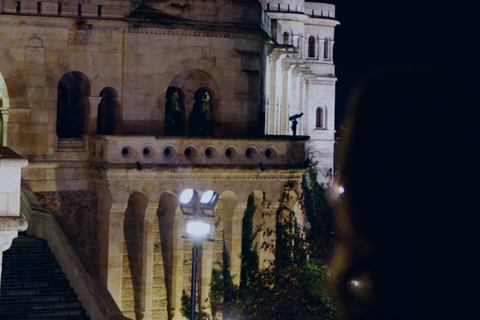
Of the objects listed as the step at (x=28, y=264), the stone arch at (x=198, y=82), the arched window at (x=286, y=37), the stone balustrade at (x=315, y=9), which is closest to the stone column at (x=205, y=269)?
the stone arch at (x=198, y=82)

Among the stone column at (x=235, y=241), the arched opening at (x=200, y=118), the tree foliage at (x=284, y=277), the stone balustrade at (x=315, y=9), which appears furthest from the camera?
the stone balustrade at (x=315, y=9)

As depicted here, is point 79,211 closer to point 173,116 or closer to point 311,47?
point 173,116

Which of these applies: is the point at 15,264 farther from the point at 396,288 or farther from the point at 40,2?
the point at 396,288

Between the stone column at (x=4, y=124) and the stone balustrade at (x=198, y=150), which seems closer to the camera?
the stone balustrade at (x=198, y=150)

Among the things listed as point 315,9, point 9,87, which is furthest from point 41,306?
point 315,9

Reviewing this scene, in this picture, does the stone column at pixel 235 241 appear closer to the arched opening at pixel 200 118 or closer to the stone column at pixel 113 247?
the stone column at pixel 113 247

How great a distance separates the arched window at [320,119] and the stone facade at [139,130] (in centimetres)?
2950

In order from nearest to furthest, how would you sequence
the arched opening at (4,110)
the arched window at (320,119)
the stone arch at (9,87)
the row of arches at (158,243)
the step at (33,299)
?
the step at (33,299) < the row of arches at (158,243) < the stone arch at (9,87) < the arched opening at (4,110) < the arched window at (320,119)

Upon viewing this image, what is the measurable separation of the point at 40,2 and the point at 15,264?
8.26 meters

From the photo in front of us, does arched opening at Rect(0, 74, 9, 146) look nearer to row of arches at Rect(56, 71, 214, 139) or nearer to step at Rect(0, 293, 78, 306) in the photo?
row of arches at Rect(56, 71, 214, 139)

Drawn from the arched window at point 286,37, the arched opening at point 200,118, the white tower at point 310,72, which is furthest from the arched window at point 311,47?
the arched opening at point 200,118

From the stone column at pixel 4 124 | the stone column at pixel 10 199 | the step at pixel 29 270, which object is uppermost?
the stone column at pixel 4 124

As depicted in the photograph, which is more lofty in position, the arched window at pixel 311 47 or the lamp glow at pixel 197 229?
the arched window at pixel 311 47

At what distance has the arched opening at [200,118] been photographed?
32438 mm
